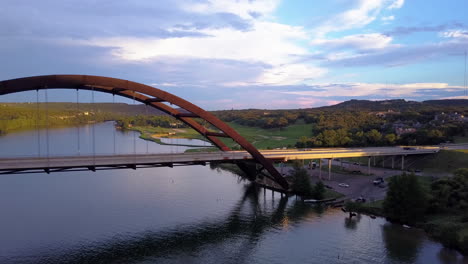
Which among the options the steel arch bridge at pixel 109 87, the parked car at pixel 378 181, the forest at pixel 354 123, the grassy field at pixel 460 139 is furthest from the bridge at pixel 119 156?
the grassy field at pixel 460 139

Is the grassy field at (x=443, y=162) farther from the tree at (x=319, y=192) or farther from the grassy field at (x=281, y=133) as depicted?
the grassy field at (x=281, y=133)

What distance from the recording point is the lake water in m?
21.5

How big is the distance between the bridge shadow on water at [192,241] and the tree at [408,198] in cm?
747

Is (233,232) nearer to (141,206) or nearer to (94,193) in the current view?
(141,206)

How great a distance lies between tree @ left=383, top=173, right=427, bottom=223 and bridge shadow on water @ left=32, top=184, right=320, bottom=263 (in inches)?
294

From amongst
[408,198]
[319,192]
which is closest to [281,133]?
[319,192]

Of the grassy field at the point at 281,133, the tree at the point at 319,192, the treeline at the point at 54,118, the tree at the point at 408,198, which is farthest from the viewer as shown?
the treeline at the point at 54,118

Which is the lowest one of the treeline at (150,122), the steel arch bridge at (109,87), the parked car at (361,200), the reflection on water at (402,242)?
the reflection on water at (402,242)

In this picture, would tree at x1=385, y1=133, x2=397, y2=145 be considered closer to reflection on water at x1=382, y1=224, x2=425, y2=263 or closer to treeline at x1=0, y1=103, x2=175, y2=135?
reflection on water at x1=382, y1=224, x2=425, y2=263

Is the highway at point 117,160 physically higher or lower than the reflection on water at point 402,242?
higher

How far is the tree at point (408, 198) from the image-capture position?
26.8 m

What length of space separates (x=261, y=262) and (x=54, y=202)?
20649 millimetres

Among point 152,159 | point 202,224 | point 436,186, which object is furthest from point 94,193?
point 436,186

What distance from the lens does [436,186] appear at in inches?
1161
